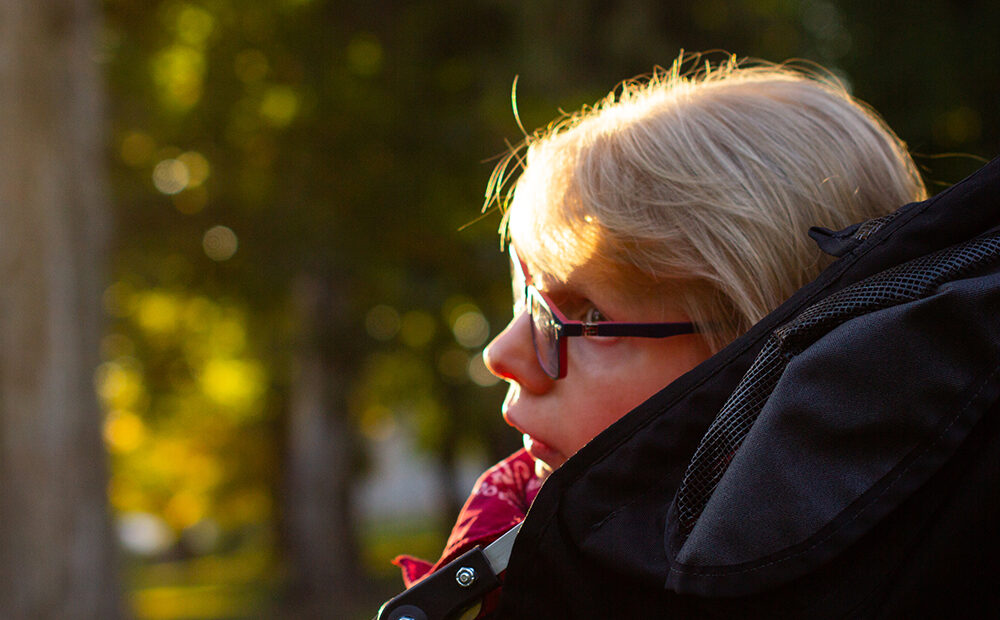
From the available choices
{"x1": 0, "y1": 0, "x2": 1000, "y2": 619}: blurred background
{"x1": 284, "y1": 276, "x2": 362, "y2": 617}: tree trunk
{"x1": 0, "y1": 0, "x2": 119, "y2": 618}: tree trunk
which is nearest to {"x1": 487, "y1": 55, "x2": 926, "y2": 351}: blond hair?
{"x1": 0, "y1": 0, "x2": 1000, "y2": 619}: blurred background

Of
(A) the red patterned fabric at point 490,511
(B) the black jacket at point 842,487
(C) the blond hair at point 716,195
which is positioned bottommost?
(A) the red patterned fabric at point 490,511

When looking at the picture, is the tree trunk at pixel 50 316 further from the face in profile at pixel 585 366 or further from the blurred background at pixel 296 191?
the face in profile at pixel 585 366

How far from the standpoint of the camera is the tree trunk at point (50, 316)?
5574 mm

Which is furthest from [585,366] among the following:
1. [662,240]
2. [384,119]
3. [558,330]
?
[384,119]

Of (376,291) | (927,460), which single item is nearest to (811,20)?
(376,291)

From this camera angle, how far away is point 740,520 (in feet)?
3.05

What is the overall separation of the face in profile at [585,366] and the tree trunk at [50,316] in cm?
504

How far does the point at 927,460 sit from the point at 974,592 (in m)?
0.13

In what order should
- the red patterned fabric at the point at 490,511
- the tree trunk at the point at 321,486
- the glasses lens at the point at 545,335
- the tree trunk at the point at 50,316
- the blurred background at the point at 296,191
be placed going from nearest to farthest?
the red patterned fabric at the point at 490,511 → the glasses lens at the point at 545,335 → the tree trunk at the point at 50,316 → the blurred background at the point at 296,191 → the tree trunk at the point at 321,486

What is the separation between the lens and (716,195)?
1450 mm

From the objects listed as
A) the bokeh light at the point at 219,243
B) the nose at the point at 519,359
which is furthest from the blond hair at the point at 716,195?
the bokeh light at the point at 219,243

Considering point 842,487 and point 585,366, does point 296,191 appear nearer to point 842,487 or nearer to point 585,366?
point 585,366

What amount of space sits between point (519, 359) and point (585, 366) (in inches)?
5.3

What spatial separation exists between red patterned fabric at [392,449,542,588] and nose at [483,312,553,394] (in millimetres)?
201
